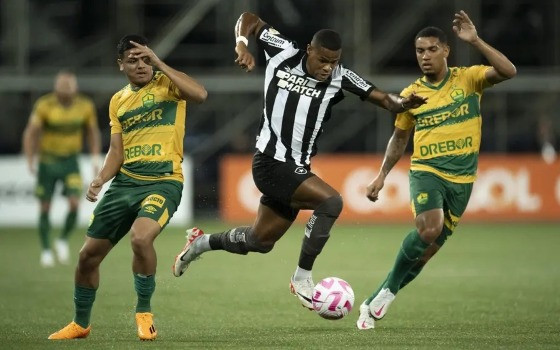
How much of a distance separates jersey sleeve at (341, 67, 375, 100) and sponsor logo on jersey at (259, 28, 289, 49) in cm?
57

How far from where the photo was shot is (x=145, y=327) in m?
8.29

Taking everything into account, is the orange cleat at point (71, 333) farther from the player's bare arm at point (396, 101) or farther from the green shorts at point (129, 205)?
the player's bare arm at point (396, 101)

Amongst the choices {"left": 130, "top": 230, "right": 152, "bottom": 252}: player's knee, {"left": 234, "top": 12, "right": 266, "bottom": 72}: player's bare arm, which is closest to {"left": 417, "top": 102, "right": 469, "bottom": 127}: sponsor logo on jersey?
{"left": 234, "top": 12, "right": 266, "bottom": 72}: player's bare arm

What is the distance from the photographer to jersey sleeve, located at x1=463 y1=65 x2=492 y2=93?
30.6 ft

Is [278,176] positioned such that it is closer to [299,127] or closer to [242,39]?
[299,127]

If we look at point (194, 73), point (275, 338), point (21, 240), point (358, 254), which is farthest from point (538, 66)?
point (275, 338)

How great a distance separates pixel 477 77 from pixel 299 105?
155 centimetres

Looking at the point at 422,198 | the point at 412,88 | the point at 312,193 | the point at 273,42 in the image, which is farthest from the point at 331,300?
the point at 273,42

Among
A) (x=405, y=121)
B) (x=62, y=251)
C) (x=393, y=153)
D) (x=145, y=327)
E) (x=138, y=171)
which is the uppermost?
(x=405, y=121)

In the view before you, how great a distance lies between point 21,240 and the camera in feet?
61.0

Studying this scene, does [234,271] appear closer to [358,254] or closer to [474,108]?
[358,254]

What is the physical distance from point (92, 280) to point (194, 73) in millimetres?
15992

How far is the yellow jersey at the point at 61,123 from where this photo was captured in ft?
51.2

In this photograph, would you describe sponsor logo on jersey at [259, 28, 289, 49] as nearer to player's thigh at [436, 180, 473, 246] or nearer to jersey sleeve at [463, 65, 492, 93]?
jersey sleeve at [463, 65, 492, 93]
